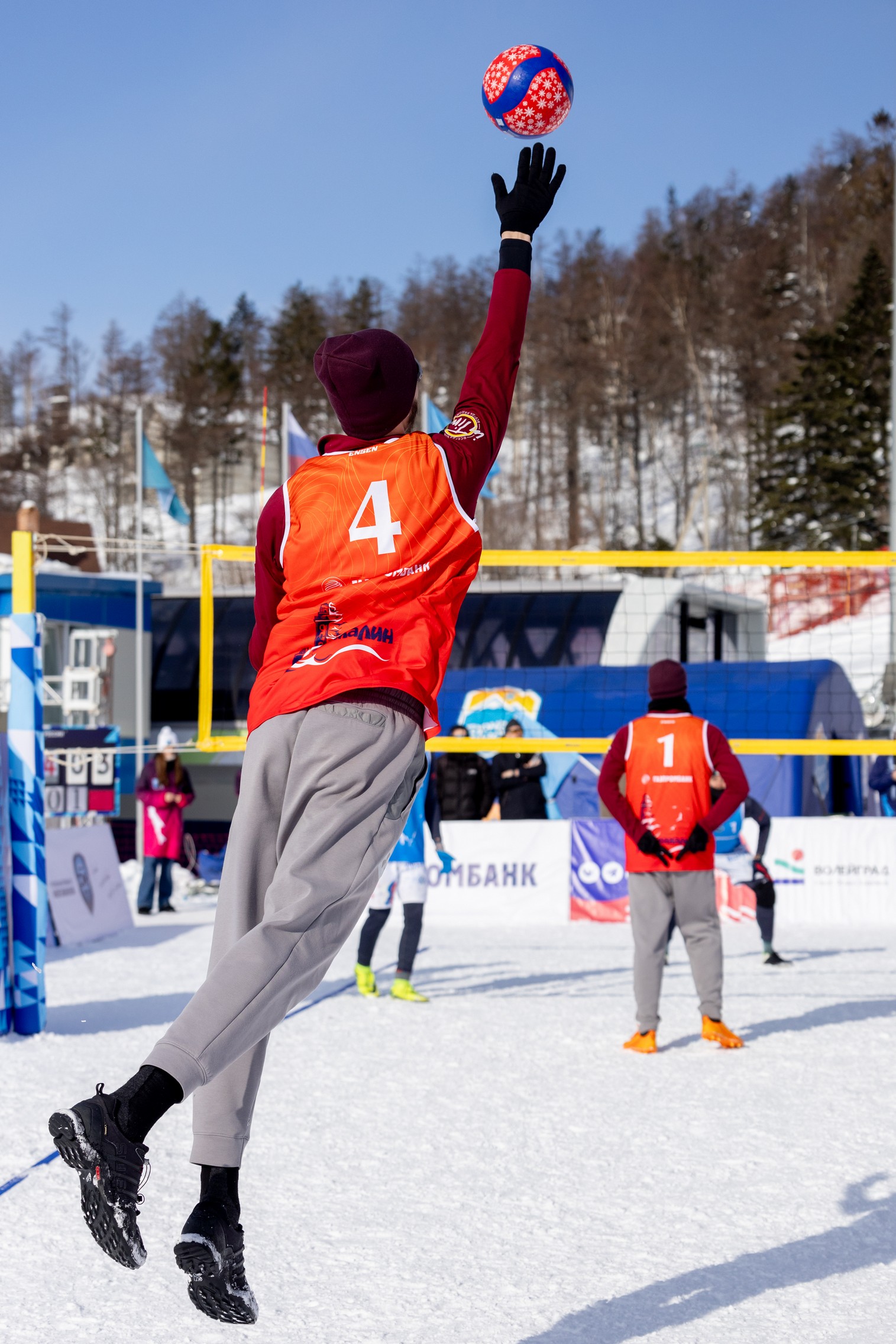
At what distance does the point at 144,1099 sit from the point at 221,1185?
0.97 feet

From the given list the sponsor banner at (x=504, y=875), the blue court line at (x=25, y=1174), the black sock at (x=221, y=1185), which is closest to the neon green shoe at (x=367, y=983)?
the blue court line at (x=25, y=1174)

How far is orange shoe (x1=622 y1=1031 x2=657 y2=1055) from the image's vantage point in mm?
6016

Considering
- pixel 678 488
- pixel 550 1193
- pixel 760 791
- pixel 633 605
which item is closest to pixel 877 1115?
pixel 550 1193

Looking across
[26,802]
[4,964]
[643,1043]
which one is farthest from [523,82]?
[4,964]

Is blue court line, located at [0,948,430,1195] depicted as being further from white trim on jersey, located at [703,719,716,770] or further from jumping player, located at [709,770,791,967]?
jumping player, located at [709,770,791,967]

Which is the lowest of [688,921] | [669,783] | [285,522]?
[688,921]

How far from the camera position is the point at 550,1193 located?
3.81 meters

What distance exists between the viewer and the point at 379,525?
7.12 ft

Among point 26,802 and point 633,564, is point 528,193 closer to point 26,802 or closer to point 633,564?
point 26,802

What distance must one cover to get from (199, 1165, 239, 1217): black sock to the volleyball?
2376 millimetres

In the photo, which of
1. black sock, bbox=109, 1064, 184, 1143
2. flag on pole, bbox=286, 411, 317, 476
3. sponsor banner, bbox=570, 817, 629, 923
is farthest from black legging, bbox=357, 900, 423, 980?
flag on pole, bbox=286, 411, 317, 476

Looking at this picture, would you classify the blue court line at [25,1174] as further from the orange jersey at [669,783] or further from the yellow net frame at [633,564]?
the yellow net frame at [633,564]

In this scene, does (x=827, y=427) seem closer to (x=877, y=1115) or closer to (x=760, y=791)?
(x=760, y=791)

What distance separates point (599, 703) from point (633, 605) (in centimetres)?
233
